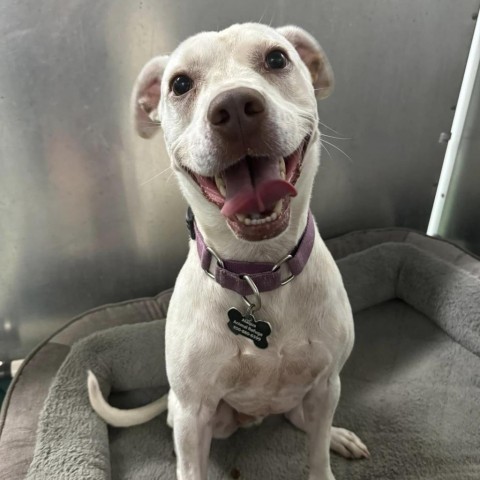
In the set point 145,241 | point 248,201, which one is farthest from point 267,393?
point 145,241

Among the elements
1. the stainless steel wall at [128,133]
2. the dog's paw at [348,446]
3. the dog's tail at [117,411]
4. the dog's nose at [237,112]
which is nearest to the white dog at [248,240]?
the dog's nose at [237,112]

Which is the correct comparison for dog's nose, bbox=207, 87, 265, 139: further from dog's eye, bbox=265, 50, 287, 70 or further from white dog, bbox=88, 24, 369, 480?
dog's eye, bbox=265, 50, 287, 70

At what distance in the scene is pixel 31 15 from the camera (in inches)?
65.7

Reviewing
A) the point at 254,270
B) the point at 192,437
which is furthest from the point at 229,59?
the point at 192,437

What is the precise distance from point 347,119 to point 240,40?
1.19 metres

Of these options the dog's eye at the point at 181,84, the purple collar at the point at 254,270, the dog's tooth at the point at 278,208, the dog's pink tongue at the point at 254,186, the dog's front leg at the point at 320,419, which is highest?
the dog's eye at the point at 181,84

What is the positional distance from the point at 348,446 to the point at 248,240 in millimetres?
1002

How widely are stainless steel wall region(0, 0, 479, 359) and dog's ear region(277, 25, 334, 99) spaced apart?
63cm

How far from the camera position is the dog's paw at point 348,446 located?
1.59 meters

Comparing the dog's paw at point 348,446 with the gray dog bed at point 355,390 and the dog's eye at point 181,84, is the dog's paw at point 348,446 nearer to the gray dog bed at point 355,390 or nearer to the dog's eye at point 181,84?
the gray dog bed at point 355,390

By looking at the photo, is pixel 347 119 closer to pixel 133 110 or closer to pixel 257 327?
pixel 133 110

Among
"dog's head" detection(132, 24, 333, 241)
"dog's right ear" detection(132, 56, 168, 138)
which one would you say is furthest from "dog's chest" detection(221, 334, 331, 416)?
"dog's right ear" detection(132, 56, 168, 138)

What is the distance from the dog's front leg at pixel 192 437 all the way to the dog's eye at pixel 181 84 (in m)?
0.75

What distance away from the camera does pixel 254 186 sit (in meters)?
0.92
